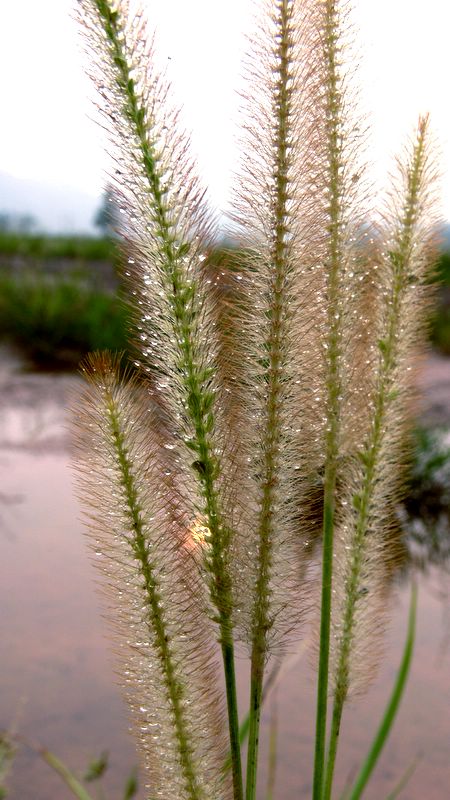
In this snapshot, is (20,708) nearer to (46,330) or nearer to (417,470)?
(417,470)

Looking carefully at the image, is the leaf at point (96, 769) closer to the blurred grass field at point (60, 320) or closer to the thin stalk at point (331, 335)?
the thin stalk at point (331, 335)

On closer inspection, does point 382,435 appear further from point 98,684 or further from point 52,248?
point 52,248

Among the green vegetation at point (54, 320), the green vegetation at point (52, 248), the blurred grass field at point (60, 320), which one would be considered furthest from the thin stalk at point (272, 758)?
the green vegetation at point (52, 248)

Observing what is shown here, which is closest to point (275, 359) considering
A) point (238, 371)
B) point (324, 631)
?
point (238, 371)

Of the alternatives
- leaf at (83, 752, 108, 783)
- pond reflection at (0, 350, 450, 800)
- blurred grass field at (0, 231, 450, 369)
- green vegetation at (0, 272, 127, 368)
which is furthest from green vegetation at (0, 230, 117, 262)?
leaf at (83, 752, 108, 783)

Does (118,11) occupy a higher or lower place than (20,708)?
higher

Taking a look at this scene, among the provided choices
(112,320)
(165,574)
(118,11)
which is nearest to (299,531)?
(165,574)
